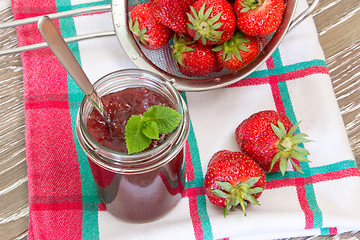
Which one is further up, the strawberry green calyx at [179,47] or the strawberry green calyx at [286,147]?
the strawberry green calyx at [179,47]

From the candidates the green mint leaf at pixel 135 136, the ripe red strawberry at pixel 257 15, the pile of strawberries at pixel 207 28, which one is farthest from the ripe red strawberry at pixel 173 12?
the green mint leaf at pixel 135 136

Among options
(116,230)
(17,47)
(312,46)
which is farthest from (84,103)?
(312,46)

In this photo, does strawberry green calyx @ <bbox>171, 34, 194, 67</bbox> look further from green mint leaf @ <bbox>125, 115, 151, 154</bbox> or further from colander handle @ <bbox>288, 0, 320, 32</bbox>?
green mint leaf @ <bbox>125, 115, 151, 154</bbox>

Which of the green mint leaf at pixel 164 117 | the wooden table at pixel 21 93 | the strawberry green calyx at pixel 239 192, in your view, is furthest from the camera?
the wooden table at pixel 21 93

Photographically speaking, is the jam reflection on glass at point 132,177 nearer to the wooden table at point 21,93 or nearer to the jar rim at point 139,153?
the jar rim at point 139,153

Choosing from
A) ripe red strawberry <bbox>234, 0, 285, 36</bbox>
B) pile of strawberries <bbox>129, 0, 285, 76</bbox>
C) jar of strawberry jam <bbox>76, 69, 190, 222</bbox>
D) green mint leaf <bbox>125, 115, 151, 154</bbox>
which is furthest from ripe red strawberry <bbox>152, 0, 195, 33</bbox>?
green mint leaf <bbox>125, 115, 151, 154</bbox>

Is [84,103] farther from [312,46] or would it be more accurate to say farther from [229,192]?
[312,46]
